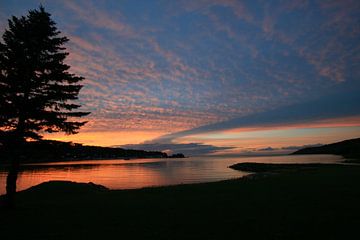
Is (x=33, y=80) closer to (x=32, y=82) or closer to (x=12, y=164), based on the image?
(x=32, y=82)

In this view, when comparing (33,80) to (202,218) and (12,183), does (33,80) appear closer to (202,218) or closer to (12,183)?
(12,183)

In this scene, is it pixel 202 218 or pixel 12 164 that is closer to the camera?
pixel 202 218

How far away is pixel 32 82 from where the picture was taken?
1777 cm

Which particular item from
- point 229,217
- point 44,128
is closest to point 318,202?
point 229,217

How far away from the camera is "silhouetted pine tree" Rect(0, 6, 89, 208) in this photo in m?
17.2

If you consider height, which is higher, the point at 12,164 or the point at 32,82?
the point at 32,82

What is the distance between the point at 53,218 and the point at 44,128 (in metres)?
6.29

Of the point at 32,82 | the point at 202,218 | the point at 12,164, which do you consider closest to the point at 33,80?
the point at 32,82

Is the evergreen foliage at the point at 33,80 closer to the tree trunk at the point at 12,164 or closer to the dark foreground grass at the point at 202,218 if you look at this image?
the tree trunk at the point at 12,164

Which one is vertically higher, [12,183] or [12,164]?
[12,164]

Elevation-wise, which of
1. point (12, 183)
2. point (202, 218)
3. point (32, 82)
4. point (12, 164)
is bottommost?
point (202, 218)

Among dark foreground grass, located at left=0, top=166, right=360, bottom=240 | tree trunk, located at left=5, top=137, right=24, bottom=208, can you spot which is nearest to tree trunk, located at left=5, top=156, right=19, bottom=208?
tree trunk, located at left=5, top=137, right=24, bottom=208

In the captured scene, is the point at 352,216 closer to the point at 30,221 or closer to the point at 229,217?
the point at 229,217

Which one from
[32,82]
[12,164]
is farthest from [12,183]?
[32,82]
